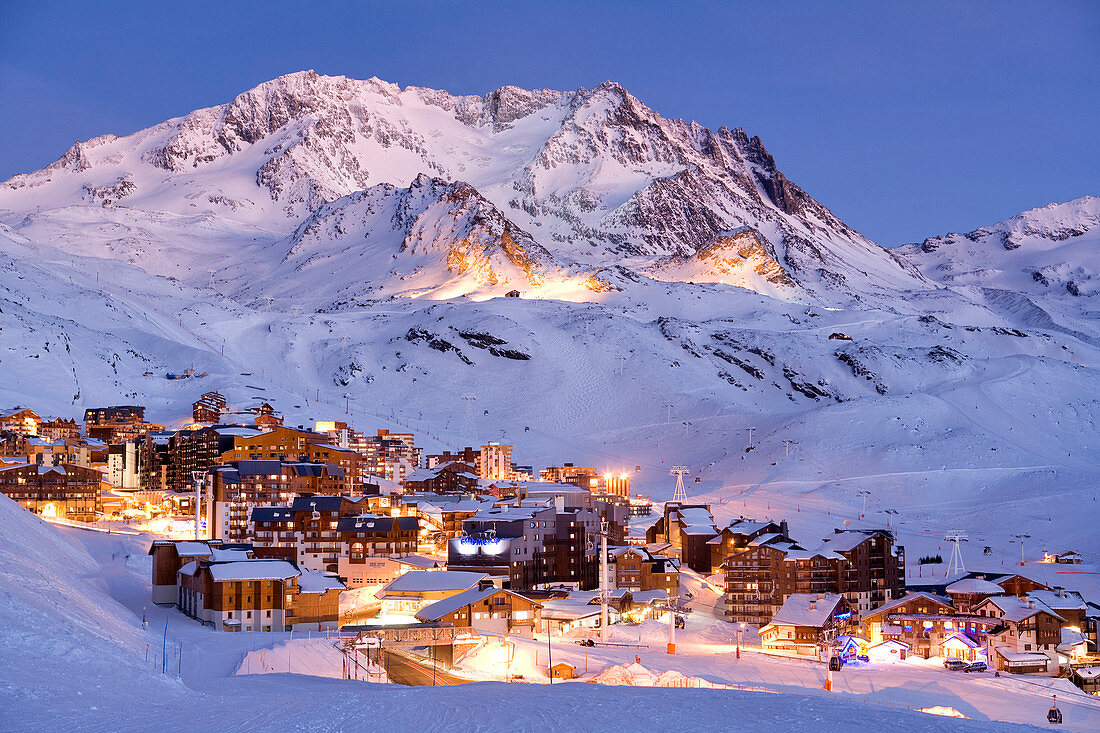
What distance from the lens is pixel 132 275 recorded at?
187 m

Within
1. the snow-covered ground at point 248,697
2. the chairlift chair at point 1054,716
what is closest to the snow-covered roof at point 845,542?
the snow-covered ground at point 248,697

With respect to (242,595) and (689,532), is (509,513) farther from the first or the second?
(242,595)

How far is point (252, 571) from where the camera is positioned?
4828 centimetres

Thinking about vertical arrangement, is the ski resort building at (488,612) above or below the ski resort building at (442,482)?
below

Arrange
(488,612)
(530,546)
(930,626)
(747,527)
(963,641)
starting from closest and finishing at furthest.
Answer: (963,641)
(488,612)
(930,626)
(530,546)
(747,527)

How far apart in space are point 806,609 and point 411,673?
2098 cm

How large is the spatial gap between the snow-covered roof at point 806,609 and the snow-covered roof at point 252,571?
21.4 metres

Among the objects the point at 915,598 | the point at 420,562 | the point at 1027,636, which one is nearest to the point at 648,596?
the point at 420,562

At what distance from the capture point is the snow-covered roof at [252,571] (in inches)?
1871

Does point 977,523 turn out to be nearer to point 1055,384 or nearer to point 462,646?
point 462,646

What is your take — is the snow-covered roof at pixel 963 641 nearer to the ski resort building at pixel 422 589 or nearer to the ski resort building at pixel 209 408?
the ski resort building at pixel 422 589

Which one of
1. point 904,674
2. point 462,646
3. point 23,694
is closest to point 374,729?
point 23,694

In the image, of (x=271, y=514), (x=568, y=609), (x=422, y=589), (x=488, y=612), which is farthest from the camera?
(x=271, y=514)

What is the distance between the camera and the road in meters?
37.8
